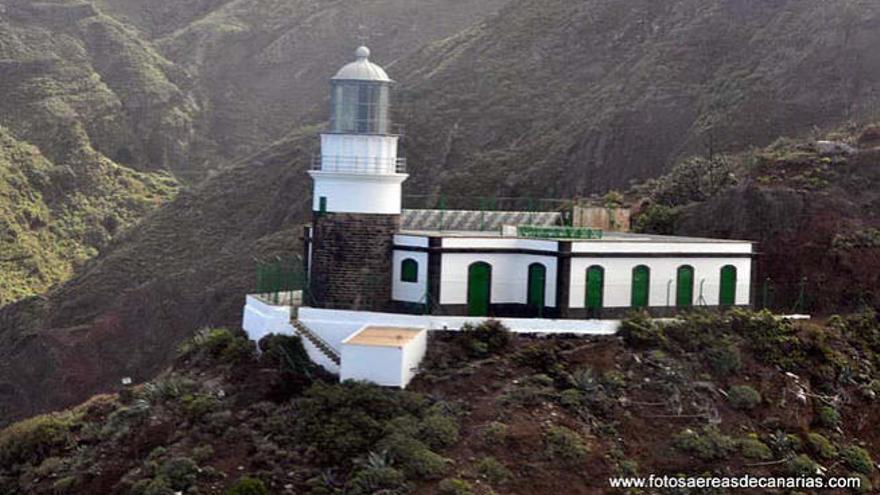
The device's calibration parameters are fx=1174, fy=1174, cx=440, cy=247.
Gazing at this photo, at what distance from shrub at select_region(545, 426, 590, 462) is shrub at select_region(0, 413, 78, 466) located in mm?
10636

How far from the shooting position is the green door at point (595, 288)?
26375mm

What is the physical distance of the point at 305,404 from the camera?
2327cm

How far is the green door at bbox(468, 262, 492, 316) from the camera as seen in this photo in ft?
88.0

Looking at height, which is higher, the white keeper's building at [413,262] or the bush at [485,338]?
the white keeper's building at [413,262]

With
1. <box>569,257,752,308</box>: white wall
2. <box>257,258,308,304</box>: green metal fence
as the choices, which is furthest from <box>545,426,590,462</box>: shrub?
<box>257,258,308,304</box>: green metal fence

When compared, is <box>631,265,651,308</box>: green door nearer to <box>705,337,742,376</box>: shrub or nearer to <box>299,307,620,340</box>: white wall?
<box>299,307,620,340</box>: white wall

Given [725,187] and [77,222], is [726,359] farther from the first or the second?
[77,222]

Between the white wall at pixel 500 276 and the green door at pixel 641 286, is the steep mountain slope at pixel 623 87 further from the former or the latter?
the white wall at pixel 500 276

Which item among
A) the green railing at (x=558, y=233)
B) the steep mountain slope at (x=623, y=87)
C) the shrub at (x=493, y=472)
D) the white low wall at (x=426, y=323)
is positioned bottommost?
the shrub at (x=493, y=472)

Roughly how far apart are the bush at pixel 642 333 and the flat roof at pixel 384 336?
4456 mm

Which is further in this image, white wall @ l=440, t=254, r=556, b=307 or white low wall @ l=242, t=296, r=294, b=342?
white wall @ l=440, t=254, r=556, b=307

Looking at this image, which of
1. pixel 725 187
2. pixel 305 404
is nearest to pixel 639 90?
pixel 725 187

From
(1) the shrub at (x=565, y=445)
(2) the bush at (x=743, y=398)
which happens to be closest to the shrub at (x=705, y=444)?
(2) the bush at (x=743, y=398)

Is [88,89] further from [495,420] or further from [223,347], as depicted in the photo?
[495,420]
